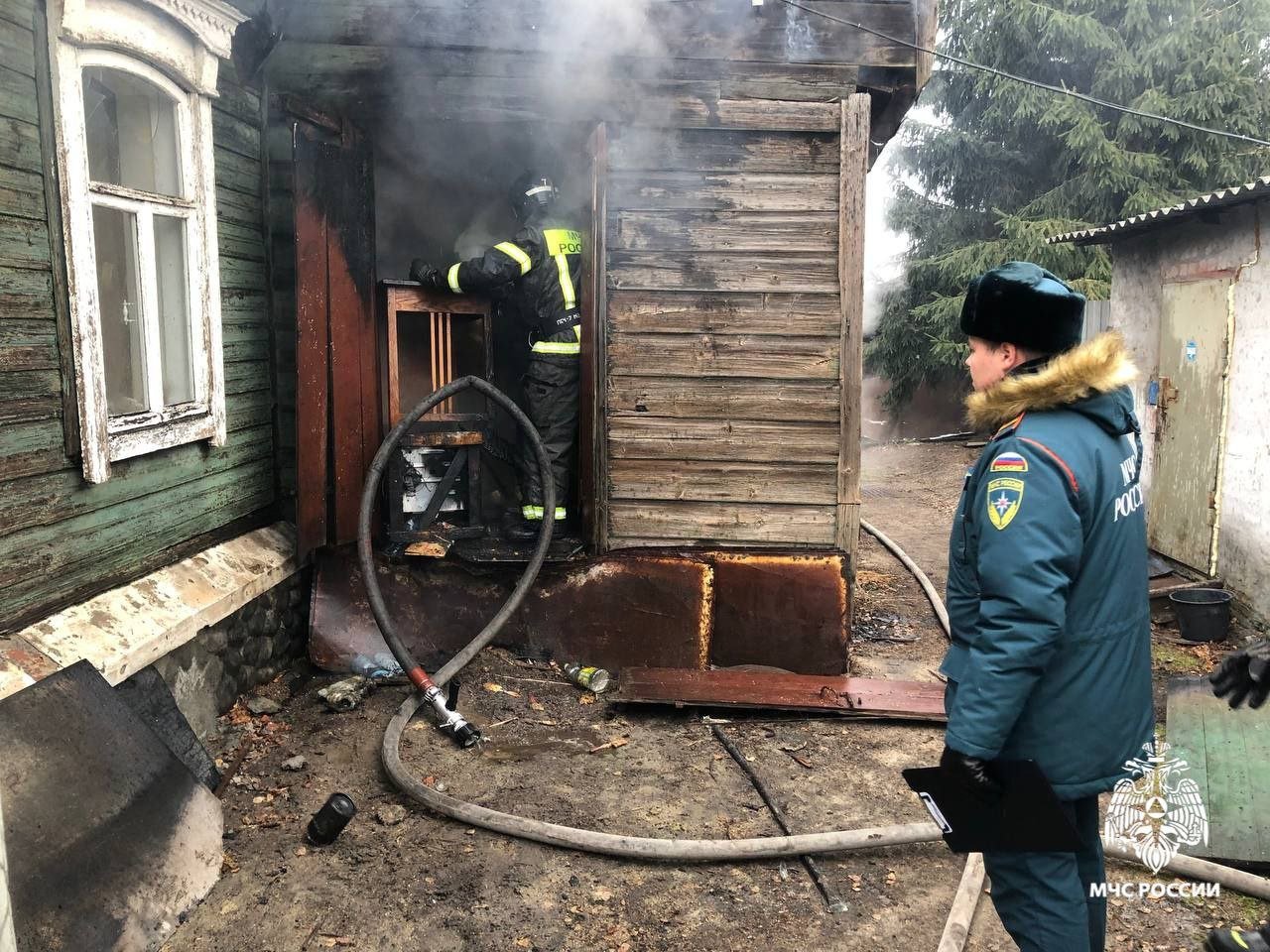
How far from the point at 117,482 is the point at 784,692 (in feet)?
11.7

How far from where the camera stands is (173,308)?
476cm

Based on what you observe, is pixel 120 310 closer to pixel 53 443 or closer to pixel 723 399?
pixel 53 443

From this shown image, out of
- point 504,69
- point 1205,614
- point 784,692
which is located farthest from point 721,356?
point 1205,614

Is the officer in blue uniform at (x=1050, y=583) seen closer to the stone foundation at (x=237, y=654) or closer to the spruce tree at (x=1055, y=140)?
the stone foundation at (x=237, y=654)

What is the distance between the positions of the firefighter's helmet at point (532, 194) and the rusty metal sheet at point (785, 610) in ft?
8.21

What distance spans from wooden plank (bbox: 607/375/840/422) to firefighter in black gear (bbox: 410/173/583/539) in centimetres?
42

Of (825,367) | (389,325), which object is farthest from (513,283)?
(825,367)

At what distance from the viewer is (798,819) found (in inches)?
164

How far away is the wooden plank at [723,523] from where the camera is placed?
19.2 feet

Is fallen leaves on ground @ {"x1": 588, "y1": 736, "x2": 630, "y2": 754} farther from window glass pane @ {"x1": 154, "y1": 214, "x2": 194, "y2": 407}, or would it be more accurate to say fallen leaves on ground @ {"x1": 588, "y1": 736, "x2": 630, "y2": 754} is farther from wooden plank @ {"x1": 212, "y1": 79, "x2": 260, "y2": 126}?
wooden plank @ {"x1": 212, "y1": 79, "x2": 260, "y2": 126}

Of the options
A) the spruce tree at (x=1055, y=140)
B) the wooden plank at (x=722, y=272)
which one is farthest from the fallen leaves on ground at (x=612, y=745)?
the spruce tree at (x=1055, y=140)

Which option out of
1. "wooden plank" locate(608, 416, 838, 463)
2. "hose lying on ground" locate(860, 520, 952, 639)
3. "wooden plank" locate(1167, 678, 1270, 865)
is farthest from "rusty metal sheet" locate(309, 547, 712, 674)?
"wooden plank" locate(1167, 678, 1270, 865)

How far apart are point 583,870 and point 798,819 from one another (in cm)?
105

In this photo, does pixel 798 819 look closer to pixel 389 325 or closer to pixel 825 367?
pixel 825 367
